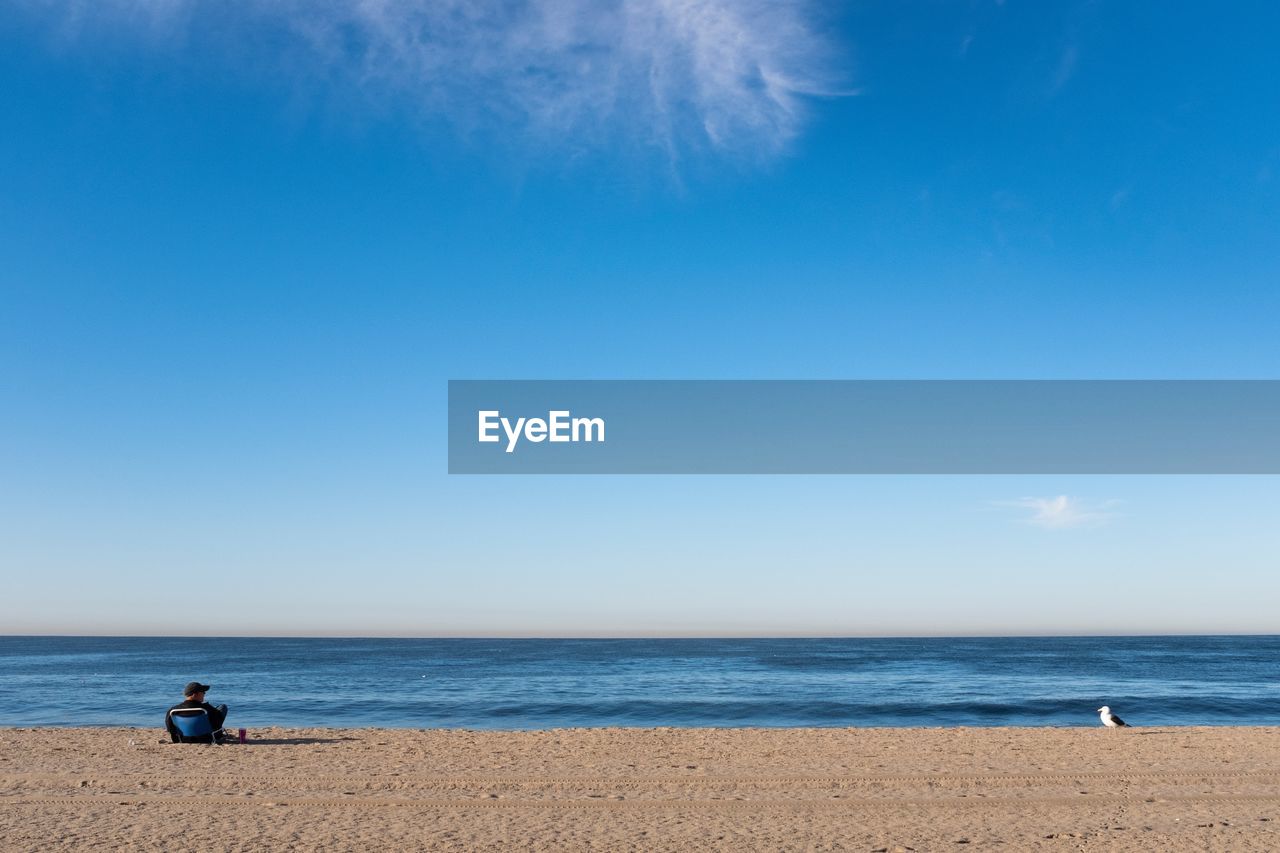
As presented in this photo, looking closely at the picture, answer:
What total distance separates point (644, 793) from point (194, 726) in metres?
9.55

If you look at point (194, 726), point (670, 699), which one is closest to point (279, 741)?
point (194, 726)

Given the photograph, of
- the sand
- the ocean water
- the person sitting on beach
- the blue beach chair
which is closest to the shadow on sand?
the sand

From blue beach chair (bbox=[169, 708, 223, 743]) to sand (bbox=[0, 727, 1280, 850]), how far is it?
38cm

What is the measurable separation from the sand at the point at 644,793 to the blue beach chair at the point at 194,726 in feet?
1.23

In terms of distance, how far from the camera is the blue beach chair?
1684 cm

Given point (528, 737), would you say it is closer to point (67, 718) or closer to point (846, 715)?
point (846, 715)

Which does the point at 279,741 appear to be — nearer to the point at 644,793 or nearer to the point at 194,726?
the point at 194,726

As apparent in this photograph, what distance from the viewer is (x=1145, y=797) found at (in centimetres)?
1180

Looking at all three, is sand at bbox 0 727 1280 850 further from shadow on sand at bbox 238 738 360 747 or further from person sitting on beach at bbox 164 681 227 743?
person sitting on beach at bbox 164 681 227 743

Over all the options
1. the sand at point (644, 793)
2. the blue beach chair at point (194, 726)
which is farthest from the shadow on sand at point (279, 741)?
the blue beach chair at point (194, 726)

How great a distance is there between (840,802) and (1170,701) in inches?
1110

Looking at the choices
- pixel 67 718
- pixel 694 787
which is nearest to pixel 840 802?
pixel 694 787

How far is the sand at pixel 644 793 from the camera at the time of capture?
9.58 metres

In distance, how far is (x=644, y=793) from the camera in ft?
39.1
